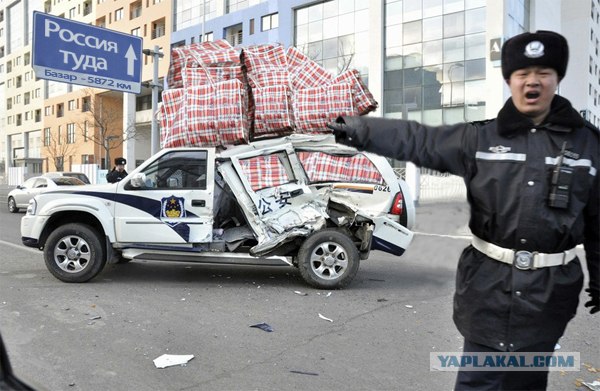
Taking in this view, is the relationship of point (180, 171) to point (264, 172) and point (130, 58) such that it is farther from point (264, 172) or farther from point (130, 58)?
point (130, 58)

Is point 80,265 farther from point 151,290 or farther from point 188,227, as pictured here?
point 188,227

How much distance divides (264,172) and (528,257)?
4.73m

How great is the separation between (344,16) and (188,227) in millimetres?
24906

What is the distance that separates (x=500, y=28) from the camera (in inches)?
853

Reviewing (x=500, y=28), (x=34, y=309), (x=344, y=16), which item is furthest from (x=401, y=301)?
(x=344, y=16)

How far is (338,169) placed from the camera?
6.50 metres

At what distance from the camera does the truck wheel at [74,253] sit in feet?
21.3

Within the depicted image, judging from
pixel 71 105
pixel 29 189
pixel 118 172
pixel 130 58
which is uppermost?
pixel 71 105

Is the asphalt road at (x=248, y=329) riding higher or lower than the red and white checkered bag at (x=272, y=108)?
lower

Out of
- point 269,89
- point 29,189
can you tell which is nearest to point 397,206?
point 269,89

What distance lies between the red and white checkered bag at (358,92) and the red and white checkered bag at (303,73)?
0.21m

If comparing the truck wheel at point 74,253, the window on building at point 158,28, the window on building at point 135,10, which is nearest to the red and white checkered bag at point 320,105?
the truck wheel at point 74,253

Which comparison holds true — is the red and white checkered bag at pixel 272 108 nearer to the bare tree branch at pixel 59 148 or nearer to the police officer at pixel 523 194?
the police officer at pixel 523 194

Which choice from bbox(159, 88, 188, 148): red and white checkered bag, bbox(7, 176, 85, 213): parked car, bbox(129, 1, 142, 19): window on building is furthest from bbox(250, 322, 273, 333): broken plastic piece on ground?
bbox(129, 1, 142, 19): window on building
